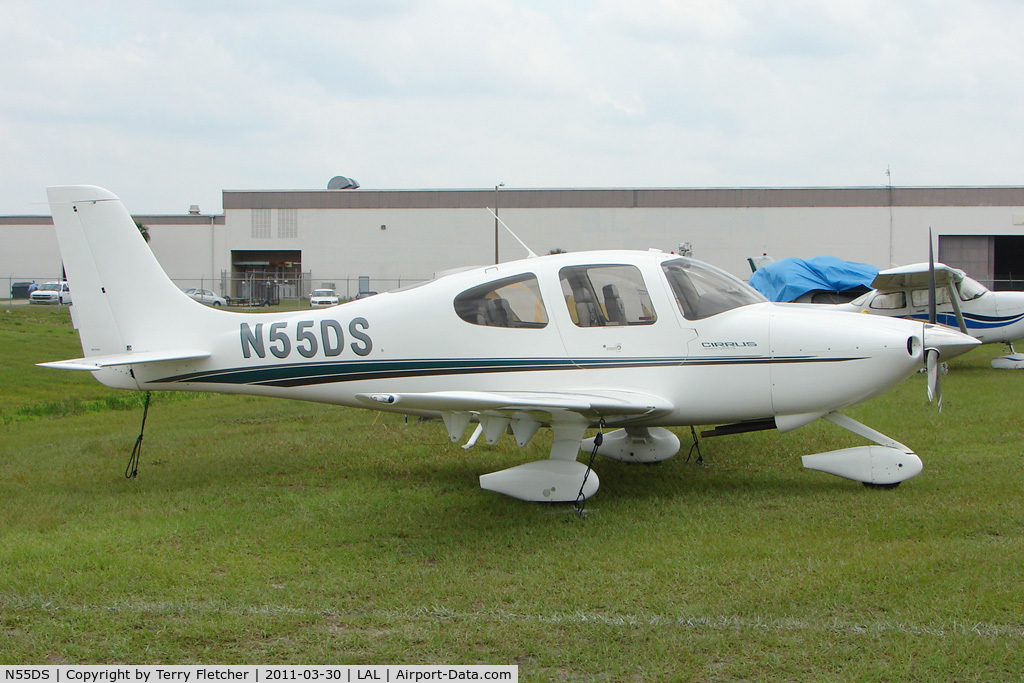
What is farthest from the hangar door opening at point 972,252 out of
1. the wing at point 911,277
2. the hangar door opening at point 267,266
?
the hangar door opening at point 267,266

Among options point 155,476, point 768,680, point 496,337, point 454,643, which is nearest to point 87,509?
point 155,476

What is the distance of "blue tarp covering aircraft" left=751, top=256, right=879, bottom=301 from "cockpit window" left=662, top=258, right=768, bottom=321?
553 inches

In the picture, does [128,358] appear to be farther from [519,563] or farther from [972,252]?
[972,252]

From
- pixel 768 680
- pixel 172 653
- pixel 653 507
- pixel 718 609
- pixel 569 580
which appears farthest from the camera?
pixel 653 507

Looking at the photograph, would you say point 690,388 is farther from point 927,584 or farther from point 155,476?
point 155,476

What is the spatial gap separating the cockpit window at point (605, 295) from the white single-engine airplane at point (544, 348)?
1cm

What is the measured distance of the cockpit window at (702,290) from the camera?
7312 mm

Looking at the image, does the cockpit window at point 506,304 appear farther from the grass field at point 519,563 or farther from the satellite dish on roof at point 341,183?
the satellite dish on roof at point 341,183

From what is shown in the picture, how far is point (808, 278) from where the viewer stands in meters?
21.1

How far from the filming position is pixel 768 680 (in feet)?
13.0

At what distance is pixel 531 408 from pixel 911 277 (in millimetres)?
13042

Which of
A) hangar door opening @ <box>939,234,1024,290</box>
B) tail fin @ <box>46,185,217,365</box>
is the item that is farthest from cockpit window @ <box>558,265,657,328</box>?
hangar door opening @ <box>939,234,1024,290</box>

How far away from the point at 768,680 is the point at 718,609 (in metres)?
0.80

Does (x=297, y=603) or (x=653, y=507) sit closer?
(x=297, y=603)
